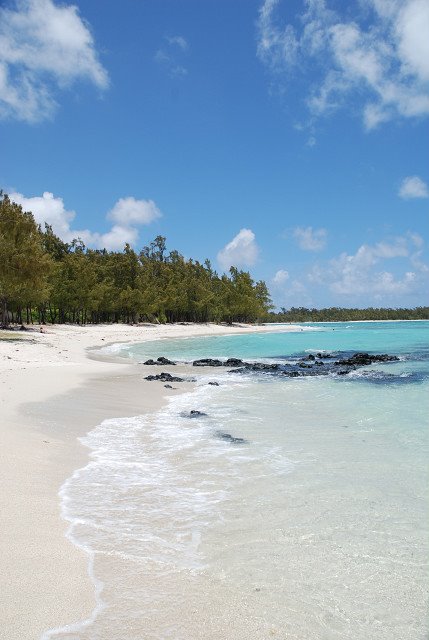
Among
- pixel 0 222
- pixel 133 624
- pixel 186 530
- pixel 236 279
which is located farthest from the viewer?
pixel 236 279

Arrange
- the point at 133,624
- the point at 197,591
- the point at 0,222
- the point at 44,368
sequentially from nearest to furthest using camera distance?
the point at 133,624
the point at 197,591
the point at 44,368
the point at 0,222

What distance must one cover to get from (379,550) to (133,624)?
2771mm

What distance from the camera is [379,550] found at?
4941 millimetres

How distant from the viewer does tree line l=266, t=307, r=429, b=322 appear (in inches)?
7205

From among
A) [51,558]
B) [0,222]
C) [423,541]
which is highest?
[0,222]

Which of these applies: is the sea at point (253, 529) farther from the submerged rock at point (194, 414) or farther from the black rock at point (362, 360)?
the black rock at point (362, 360)

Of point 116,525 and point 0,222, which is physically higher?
point 0,222

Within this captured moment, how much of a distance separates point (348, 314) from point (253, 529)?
190 m

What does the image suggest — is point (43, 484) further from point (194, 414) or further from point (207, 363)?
point (207, 363)

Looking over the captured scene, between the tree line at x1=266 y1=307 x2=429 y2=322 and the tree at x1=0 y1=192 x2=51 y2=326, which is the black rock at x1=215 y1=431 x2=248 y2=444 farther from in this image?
the tree line at x1=266 y1=307 x2=429 y2=322

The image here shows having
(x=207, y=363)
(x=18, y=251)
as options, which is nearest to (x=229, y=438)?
(x=207, y=363)

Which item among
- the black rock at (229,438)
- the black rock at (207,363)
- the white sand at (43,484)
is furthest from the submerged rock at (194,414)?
the black rock at (207,363)

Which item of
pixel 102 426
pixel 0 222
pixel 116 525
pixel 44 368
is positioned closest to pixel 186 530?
pixel 116 525

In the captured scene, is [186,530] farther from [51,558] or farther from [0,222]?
[0,222]
